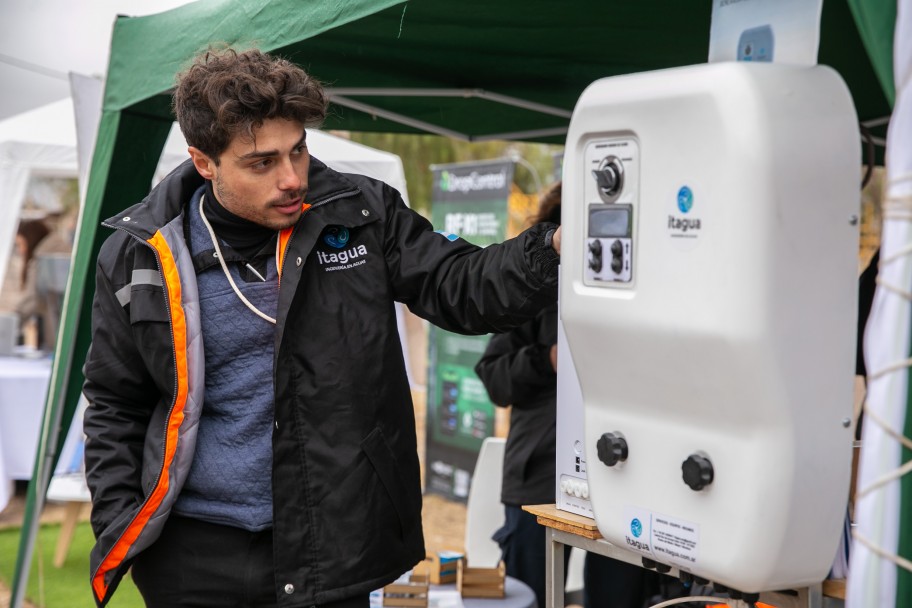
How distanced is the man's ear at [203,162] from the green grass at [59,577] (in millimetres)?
3066

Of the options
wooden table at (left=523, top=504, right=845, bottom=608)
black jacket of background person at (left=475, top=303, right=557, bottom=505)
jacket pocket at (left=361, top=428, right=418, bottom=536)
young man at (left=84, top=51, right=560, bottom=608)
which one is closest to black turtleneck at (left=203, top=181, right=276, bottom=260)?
young man at (left=84, top=51, right=560, bottom=608)

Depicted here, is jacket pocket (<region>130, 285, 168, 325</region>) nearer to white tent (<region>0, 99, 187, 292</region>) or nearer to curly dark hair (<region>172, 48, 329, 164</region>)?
curly dark hair (<region>172, 48, 329, 164</region>)

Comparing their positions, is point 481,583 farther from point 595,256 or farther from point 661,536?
point 595,256

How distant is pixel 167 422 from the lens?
2014 millimetres

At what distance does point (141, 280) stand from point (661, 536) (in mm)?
1140

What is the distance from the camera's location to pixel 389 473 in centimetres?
206

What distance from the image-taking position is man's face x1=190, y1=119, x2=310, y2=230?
193cm

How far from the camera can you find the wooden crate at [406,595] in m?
2.95

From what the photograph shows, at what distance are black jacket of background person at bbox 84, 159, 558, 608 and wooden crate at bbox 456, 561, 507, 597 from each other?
0.98 metres

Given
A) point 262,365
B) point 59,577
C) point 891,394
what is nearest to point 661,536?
point 891,394

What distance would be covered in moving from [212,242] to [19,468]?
4.86 m

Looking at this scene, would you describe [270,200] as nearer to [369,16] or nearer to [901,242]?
[369,16]

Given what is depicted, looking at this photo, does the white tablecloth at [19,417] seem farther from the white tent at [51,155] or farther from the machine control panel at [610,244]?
the machine control panel at [610,244]

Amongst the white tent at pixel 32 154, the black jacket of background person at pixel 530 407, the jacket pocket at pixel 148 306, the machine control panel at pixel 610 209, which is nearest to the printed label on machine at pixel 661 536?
the machine control panel at pixel 610 209
